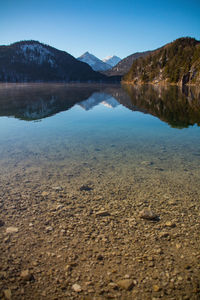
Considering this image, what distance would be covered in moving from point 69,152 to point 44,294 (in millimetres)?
8842

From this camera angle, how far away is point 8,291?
13.1 feet

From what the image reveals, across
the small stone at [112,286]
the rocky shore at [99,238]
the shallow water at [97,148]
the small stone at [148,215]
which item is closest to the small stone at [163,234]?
the rocky shore at [99,238]

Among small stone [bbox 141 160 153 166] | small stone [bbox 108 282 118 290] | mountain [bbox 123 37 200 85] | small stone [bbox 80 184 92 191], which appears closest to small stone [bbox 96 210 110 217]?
small stone [bbox 80 184 92 191]

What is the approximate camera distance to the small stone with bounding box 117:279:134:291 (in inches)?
162

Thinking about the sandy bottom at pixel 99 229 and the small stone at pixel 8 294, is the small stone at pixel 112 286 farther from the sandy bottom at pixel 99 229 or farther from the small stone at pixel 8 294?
the small stone at pixel 8 294

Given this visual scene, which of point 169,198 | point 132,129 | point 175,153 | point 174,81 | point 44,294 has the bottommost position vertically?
point 44,294

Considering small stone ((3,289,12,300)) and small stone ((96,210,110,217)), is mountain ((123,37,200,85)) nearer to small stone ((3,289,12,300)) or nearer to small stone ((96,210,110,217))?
small stone ((96,210,110,217))

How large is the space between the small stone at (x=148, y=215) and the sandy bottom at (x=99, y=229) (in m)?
0.18

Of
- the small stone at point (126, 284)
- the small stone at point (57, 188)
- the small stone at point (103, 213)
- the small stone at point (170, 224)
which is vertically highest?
the small stone at point (57, 188)

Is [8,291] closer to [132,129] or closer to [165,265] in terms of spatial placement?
[165,265]

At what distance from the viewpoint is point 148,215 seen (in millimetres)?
6238

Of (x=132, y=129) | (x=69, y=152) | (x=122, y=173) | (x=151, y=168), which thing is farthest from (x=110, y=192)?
(x=132, y=129)

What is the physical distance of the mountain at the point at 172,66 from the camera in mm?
99794

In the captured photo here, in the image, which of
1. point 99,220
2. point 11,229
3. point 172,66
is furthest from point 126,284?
point 172,66
